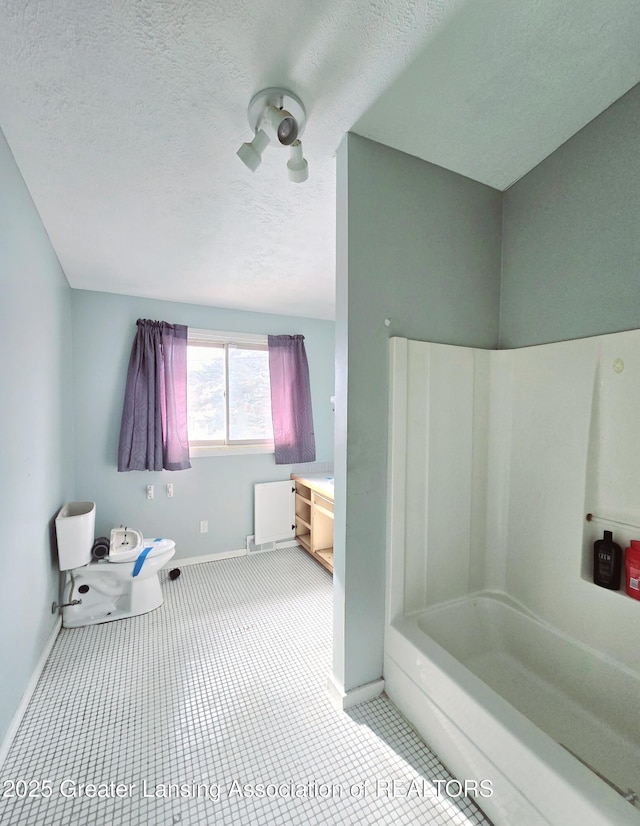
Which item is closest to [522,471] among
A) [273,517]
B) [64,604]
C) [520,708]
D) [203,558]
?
[520,708]

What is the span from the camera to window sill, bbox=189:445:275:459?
2.94 meters

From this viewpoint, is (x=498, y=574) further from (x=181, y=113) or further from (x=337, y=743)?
(x=181, y=113)

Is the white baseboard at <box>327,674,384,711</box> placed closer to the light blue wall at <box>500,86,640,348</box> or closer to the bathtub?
the bathtub

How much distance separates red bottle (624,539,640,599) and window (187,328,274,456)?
2585mm

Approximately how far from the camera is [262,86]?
1.09 m

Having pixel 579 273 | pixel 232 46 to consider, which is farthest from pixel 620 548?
pixel 232 46

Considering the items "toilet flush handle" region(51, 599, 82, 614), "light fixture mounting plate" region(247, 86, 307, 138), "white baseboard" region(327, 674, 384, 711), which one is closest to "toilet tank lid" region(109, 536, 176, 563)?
"toilet flush handle" region(51, 599, 82, 614)

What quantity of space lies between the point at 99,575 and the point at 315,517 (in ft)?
5.36

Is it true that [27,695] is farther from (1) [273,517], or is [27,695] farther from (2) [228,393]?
(2) [228,393]

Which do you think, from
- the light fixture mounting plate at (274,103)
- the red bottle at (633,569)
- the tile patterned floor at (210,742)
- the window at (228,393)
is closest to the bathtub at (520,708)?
the tile patterned floor at (210,742)

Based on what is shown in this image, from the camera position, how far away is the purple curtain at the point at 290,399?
3.22 metres

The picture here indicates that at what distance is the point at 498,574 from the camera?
5.62 ft

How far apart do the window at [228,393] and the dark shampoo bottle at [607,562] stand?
2.49 meters

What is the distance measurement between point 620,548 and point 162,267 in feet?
9.33
